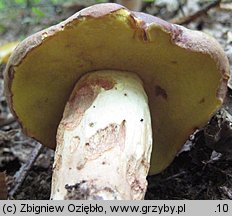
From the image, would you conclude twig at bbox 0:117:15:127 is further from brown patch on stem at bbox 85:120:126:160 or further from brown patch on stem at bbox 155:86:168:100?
brown patch on stem at bbox 85:120:126:160

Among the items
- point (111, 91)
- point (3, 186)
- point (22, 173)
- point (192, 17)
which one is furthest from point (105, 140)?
point (192, 17)

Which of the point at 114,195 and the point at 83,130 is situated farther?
the point at 83,130

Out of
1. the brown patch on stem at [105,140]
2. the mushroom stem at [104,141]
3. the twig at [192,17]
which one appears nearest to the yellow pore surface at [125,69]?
the mushroom stem at [104,141]

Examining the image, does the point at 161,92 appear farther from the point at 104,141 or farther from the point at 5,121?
the point at 5,121

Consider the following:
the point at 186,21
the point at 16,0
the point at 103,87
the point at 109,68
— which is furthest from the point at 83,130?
the point at 16,0

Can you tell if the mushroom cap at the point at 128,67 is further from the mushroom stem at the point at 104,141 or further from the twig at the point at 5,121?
the twig at the point at 5,121

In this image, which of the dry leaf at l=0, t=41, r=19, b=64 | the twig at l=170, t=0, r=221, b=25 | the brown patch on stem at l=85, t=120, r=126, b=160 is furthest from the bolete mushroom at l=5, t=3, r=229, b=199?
the twig at l=170, t=0, r=221, b=25

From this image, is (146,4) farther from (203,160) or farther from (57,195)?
(57,195)
